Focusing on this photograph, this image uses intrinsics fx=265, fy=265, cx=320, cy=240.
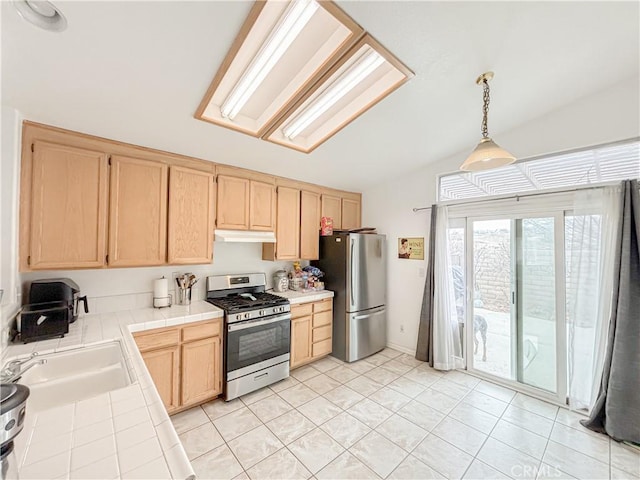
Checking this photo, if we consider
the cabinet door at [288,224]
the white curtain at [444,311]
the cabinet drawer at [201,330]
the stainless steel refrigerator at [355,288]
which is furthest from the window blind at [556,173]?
the cabinet drawer at [201,330]

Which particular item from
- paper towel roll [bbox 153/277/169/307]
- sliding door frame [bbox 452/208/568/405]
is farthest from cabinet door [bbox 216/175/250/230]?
sliding door frame [bbox 452/208/568/405]

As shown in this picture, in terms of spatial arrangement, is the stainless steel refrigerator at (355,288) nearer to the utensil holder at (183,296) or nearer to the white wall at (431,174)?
the white wall at (431,174)

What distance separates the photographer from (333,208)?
399cm

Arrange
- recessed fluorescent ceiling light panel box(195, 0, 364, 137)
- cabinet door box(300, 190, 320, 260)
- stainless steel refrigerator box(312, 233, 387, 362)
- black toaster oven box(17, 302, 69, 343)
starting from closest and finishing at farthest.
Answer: recessed fluorescent ceiling light panel box(195, 0, 364, 137) < black toaster oven box(17, 302, 69, 343) < stainless steel refrigerator box(312, 233, 387, 362) < cabinet door box(300, 190, 320, 260)

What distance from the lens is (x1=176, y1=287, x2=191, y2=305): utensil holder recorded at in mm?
2738

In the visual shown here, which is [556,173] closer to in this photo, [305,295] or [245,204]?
[305,295]

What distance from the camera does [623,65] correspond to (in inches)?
81.0

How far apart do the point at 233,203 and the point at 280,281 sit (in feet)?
3.90

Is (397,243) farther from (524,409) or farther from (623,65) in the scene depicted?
(623,65)

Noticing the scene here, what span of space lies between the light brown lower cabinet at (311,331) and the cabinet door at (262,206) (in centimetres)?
104

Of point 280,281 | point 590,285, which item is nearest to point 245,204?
point 280,281

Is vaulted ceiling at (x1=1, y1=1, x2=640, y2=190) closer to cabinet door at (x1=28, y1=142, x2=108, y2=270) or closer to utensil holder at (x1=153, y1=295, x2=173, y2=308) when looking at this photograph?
cabinet door at (x1=28, y1=142, x2=108, y2=270)

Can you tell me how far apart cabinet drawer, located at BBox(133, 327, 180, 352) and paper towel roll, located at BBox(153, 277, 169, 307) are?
0.42 meters

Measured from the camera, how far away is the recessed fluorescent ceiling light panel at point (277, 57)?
1426mm
